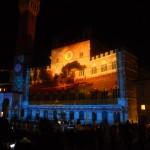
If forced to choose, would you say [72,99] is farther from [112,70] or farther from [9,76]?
[9,76]

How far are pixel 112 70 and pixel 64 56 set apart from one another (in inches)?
476

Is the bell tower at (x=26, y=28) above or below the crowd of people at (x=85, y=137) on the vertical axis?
above

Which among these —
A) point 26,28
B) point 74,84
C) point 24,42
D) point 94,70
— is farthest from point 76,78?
point 26,28

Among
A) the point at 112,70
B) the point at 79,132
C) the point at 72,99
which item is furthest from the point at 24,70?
the point at 79,132

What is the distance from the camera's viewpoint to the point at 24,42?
5416cm

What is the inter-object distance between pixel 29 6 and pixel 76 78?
25.5 metres

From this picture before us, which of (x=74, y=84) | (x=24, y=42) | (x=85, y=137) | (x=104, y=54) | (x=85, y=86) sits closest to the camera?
(x=85, y=137)

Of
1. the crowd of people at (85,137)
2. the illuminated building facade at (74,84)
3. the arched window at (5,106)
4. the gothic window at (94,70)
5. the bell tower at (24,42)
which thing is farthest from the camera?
the bell tower at (24,42)

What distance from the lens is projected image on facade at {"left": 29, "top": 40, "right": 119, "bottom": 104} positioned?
35.5m

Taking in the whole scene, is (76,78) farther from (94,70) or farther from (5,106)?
(5,106)

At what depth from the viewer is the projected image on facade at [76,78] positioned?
35.5m

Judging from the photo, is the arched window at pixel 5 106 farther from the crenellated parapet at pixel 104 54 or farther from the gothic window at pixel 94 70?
the crenellated parapet at pixel 104 54

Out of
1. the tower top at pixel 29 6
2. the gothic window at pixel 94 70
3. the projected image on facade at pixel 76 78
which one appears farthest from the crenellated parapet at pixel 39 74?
the tower top at pixel 29 6

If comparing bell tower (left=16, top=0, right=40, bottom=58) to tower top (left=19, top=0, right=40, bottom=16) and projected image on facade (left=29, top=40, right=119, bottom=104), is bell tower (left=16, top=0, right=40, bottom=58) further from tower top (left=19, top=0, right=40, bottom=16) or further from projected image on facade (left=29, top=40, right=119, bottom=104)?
projected image on facade (left=29, top=40, right=119, bottom=104)
